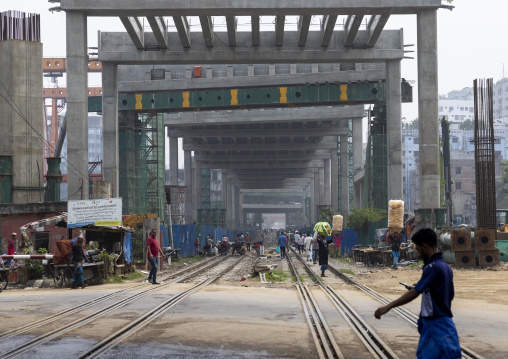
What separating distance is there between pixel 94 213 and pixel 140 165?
3197cm

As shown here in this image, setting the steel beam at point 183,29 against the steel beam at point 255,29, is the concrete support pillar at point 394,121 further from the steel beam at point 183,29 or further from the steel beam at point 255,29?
the steel beam at point 183,29

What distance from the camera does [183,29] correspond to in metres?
34.1

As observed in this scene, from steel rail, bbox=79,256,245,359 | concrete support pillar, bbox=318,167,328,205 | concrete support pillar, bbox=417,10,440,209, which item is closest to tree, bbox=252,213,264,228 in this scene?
concrete support pillar, bbox=318,167,328,205

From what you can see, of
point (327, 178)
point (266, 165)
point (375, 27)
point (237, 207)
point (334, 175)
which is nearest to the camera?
point (375, 27)

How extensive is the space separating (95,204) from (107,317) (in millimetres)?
10691

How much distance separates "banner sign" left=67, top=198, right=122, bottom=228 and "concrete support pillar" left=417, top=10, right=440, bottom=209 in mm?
14706

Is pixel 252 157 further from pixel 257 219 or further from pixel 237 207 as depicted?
pixel 257 219

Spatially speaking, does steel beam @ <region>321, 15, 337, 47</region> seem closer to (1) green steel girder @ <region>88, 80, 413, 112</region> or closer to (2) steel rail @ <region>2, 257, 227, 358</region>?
(1) green steel girder @ <region>88, 80, 413, 112</region>

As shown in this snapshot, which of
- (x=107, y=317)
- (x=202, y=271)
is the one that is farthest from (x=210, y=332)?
(x=202, y=271)

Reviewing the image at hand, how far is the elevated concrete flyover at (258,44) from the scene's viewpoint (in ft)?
101

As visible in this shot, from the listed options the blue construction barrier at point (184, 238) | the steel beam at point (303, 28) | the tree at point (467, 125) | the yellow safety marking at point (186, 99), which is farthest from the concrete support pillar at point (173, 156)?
the tree at point (467, 125)

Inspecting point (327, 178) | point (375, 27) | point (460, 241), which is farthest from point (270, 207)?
point (460, 241)

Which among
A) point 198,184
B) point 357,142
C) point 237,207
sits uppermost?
point 357,142

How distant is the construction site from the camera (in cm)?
1103
